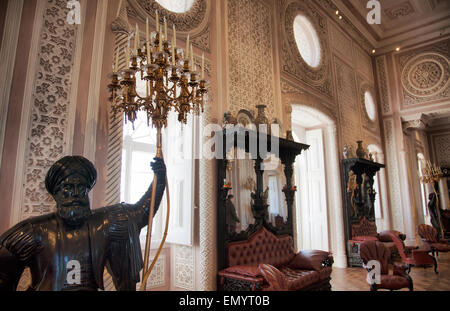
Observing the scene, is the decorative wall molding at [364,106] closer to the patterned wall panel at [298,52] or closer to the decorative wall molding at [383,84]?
the decorative wall molding at [383,84]

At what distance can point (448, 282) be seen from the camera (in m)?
5.80

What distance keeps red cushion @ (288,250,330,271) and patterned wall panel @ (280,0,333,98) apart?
3879 millimetres

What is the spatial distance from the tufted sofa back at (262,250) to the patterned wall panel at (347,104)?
4.48m

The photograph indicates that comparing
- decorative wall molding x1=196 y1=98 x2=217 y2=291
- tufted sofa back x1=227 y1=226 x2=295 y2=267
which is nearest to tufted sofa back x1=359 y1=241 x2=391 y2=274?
tufted sofa back x1=227 y1=226 x2=295 y2=267

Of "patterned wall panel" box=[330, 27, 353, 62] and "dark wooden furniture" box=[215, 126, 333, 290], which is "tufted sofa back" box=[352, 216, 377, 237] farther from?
"patterned wall panel" box=[330, 27, 353, 62]

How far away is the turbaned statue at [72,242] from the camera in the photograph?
1.44 metres

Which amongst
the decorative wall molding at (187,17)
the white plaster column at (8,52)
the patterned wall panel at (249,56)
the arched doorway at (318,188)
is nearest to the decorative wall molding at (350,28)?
the patterned wall panel at (249,56)

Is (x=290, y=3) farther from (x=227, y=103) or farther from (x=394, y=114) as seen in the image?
(x=394, y=114)

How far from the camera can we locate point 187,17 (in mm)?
4504

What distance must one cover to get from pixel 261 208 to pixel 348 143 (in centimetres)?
502

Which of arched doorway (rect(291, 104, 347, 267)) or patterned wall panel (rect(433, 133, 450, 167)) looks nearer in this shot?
arched doorway (rect(291, 104, 347, 267))

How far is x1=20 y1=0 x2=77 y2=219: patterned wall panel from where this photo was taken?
2.69 m

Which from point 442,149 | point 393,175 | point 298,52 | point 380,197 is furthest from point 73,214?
point 442,149
